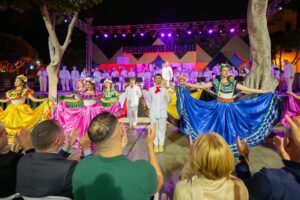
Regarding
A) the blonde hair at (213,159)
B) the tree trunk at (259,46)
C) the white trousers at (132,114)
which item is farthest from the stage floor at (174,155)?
the blonde hair at (213,159)

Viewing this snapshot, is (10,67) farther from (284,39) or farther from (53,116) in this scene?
(284,39)

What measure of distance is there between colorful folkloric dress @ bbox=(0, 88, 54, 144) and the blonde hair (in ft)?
18.5

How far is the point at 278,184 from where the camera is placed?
1589mm

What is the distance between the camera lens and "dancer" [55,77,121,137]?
6.20 metres

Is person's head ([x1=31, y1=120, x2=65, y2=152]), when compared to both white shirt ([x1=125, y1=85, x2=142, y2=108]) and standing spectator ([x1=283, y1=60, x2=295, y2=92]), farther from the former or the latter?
standing spectator ([x1=283, y1=60, x2=295, y2=92])

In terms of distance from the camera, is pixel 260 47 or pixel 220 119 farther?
pixel 260 47

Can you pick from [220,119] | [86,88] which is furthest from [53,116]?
[220,119]


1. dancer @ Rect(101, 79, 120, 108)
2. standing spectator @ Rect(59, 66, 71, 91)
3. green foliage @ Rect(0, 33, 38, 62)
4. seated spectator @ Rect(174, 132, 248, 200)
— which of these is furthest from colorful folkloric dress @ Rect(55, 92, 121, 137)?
green foliage @ Rect(0, 33, 38, 62)

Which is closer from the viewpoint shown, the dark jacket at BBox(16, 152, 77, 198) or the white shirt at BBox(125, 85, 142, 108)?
the dark jacket at BBox(16, 152, 77, 198)

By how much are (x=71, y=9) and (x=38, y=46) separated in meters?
18.0

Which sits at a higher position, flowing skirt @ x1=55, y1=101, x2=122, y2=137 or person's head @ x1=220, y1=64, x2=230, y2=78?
person's head @ x1=220, y1=64, x2=230, y2=78

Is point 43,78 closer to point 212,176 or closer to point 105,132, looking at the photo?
point 105,132

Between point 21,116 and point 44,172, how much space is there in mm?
5309

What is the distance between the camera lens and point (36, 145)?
2.05m
